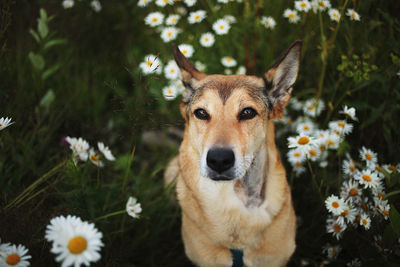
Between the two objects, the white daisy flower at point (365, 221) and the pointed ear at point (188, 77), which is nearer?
the white daisy flower at point (365, 221)

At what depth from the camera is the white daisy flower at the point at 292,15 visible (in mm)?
3556

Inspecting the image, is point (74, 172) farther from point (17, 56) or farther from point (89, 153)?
point (17, 56)

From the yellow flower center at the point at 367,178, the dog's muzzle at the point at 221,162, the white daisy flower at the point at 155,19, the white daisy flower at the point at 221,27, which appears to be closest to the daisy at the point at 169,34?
the white daisy flower at the point at 155,19

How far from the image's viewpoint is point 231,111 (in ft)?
7.98

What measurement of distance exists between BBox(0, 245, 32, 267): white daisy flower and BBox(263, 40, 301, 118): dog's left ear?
2.17 metres

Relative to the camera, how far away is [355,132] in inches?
135

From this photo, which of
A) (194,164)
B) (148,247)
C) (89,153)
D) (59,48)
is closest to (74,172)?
(89,153)

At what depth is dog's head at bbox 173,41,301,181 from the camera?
218 centimetres

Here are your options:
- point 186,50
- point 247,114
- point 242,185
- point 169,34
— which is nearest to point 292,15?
point 186,50

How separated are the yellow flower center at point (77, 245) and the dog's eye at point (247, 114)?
57.9 inches

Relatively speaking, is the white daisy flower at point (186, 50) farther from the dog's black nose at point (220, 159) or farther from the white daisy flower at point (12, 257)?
the white daisy flower at point (12, 257)

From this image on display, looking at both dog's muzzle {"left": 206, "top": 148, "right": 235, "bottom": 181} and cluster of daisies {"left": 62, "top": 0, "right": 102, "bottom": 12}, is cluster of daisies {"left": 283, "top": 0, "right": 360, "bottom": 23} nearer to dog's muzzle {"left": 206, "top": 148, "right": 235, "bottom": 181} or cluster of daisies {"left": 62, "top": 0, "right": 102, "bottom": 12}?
dog's muzzle {"left": 206, "top": 148, "right": 235, "bottom": 181}

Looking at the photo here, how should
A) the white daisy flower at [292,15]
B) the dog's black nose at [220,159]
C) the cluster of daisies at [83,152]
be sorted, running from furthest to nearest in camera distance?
1. the white daisy flower at [292,15]
2. the cluster of daisies at [83,152]
3. the dog's black nose at [220,159]

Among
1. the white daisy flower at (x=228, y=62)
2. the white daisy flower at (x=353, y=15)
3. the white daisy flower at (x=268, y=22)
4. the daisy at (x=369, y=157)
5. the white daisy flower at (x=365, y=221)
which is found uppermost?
the white daisy flower at (x=353, y=15)
